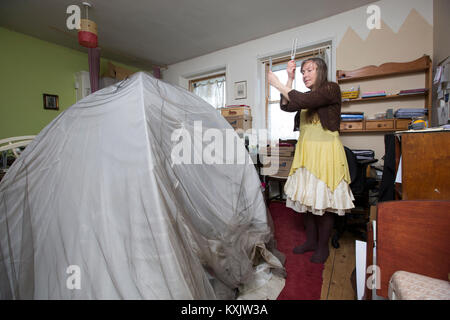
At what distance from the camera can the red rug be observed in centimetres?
108

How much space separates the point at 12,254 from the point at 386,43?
3332mm

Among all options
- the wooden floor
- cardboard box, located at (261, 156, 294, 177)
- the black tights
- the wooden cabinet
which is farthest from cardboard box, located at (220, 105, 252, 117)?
the wooden floor

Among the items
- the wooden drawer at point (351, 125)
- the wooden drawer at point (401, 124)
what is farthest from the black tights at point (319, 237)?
the wooden drawer at point (401, 124)

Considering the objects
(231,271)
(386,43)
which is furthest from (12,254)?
(386,43)

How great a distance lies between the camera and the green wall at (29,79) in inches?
105

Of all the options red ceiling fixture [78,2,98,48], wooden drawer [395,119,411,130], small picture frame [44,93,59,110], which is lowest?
wooden drawer [395,119,411,130]

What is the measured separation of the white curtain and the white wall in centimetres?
21

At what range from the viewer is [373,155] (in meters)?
2.10

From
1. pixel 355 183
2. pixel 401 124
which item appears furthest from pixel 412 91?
pixel 355 183

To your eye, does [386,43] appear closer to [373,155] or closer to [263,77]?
[373,155]

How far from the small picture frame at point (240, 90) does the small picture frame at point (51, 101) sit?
2718mm

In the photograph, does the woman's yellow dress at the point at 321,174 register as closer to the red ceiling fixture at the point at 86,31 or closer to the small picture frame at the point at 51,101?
the red ceiling fixture at the point at 86,31

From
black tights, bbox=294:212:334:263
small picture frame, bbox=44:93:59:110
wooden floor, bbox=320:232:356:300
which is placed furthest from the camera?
small picture frame, bbox=44:93:59:110

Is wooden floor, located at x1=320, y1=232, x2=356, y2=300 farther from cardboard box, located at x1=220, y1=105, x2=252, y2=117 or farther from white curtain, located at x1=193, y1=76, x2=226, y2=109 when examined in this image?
white curtain, located at x1=193, y1=76, x2=226, y2=109
